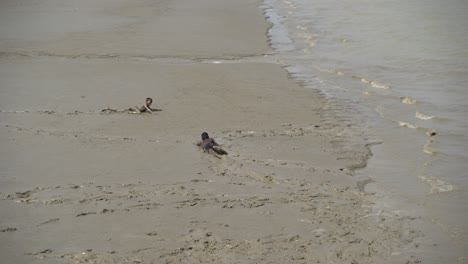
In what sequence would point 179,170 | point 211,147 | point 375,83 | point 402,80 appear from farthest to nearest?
point 402,80
point 375,83
point 211,147
point 179,170

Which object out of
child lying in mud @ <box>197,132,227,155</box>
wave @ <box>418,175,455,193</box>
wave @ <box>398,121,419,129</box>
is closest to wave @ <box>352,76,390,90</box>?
wave @ <box>398,121,419,129</box>

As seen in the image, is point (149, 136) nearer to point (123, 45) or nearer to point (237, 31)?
point (123, 45)

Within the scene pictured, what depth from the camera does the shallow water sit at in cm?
718

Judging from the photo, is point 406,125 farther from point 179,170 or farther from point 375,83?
point 179,170

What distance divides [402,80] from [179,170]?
706 centimetres

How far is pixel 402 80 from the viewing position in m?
12.9

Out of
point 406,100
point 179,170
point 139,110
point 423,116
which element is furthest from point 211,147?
point 406,100

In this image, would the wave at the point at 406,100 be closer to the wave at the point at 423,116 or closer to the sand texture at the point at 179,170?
the wave at the point at 423,116

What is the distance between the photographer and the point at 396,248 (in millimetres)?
5418

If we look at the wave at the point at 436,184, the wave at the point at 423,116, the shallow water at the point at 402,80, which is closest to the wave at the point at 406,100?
the shallow water at the point at 402,80

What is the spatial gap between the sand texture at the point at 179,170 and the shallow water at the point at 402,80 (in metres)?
0.46

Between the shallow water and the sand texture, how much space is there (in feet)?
1.50

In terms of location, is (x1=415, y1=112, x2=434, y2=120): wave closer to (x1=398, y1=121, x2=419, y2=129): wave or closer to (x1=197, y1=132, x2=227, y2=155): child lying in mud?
(x1=398, y1=121, x2=419, y2=129): wave

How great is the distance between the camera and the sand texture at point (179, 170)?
5406 mm
